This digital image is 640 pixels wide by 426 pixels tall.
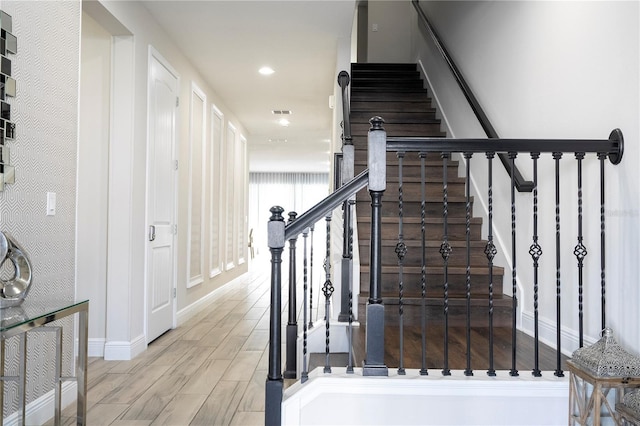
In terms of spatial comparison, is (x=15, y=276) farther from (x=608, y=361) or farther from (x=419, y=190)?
(x=419, y=190)

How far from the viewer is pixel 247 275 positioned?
9.03 m

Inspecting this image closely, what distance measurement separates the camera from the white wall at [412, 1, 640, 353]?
1.99 m

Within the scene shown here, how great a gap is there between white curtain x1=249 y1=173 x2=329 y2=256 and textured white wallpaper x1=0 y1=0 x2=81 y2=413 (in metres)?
12.8

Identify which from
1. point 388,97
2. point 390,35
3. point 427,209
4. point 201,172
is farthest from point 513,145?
point 390,35

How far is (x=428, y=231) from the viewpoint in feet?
11.3

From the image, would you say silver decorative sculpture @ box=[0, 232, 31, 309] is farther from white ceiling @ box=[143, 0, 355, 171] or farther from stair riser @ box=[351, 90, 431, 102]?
stair riser @ box=[351, 90, 431, 102]

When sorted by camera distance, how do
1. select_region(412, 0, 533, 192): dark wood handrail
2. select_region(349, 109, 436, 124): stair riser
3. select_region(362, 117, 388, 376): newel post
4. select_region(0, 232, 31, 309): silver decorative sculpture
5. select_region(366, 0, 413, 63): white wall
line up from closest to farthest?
select_region(0, 232, 31, 309): silver decorative sculpture, select_region(362, 117, 388, 376): newel post, select_region(412, 0, 533, 192): dark wood handrail, select_region(349, 109, 436, 124): stair riser, select_region(366, 0, 413, 63): white wall

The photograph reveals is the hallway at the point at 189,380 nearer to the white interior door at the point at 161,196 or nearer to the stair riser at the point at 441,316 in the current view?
the white interior door at the point at 161,196

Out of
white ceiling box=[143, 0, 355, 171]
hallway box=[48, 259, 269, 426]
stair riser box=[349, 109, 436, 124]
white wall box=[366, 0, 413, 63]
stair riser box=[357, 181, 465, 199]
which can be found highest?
white wall box=[366, 0, 413, 63]

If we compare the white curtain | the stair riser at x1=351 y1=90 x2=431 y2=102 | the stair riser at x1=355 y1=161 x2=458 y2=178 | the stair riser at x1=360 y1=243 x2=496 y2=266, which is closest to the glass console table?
the stair riser at x1=360 y1=243 x2=496 y2=266

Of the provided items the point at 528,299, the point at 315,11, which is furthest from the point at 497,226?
the point at 315,11

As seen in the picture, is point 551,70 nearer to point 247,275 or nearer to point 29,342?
point 29,342

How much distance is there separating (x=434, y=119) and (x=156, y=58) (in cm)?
267

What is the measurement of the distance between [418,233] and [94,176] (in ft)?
7.77
